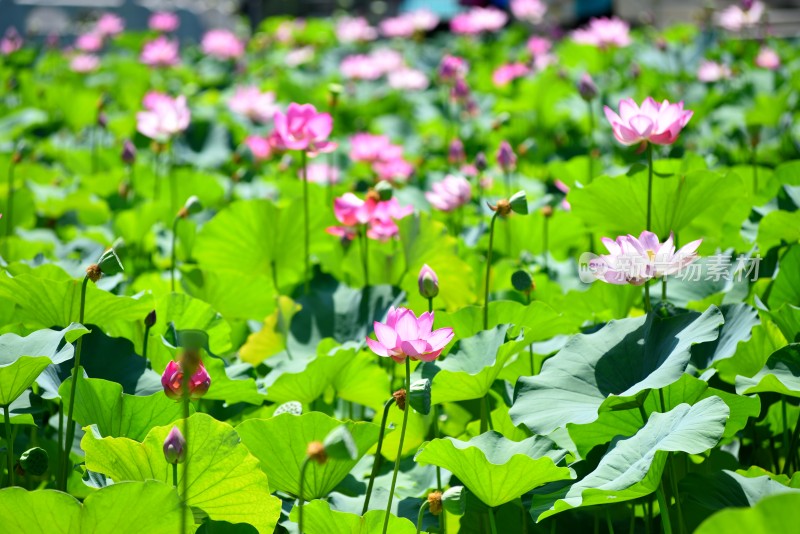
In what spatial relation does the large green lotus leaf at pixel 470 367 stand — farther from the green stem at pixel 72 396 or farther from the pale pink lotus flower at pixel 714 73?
the pale pink lotus flower at pixel 714 73

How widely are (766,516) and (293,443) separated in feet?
1.73

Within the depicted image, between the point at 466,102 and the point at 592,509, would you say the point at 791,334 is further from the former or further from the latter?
the point at 466,102

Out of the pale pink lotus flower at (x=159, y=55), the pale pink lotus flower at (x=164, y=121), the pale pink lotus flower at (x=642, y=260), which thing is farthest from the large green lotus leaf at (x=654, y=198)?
the pale pink lotus flower at (x=159, y=55)

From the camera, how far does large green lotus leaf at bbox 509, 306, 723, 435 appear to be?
1110 mm

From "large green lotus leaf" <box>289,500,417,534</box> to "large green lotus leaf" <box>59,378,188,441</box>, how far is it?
21 centimetres

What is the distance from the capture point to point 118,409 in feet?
3.68

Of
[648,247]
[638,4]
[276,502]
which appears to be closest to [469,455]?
[276,502]

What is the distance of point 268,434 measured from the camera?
3.48 ft

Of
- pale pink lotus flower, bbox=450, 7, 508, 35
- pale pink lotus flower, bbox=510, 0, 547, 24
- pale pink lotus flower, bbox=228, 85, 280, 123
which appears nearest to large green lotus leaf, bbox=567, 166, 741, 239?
pale pink lotus flower, bbox=228, 85, 280, 123

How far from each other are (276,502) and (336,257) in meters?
0.85

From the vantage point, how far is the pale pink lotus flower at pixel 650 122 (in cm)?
134

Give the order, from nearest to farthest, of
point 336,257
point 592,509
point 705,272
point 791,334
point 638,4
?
1. point 592,509
2. point 791,334
3. point 705,272
4. point 336,257
5. point 638,4

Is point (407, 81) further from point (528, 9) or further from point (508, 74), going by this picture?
point (528, 9)

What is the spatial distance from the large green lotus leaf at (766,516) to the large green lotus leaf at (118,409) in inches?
25.3
